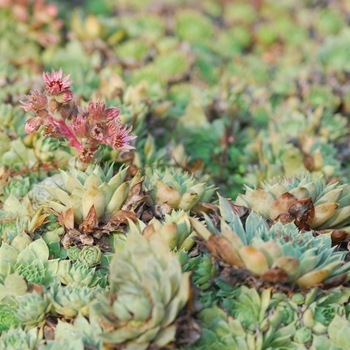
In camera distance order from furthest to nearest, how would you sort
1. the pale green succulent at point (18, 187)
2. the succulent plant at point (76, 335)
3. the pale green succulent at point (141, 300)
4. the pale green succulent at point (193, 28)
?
the pale green succulent at point (193, 28) < the pale green succulent at point (18, 187) < the succulent plant at point (76, 335) < the pale green succulent at point (141, 300)

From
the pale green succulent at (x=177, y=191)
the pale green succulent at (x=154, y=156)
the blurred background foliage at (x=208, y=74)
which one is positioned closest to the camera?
the pale green succulent at (x=177, y=191)

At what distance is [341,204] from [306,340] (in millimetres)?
642

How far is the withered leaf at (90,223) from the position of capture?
195 centimetres

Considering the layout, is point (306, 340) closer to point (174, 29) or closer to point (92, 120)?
point (92, 120)

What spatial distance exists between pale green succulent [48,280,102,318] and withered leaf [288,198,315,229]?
0.77m

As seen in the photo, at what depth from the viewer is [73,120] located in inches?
80.4

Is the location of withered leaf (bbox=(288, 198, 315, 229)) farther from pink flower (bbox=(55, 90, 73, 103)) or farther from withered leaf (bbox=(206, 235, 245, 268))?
pink flower (bbox=(55, 90, 73, 103))

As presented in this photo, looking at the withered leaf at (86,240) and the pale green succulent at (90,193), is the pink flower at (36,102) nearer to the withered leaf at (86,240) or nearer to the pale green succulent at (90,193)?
the pale green succulent at (90,193)

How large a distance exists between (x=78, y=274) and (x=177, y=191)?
0.50 m

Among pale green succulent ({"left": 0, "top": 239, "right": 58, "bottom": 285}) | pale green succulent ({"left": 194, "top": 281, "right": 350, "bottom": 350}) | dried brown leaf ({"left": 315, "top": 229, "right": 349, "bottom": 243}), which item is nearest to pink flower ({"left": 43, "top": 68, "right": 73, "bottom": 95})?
pale green succulent ({"left": 0, "top": 239, "right": 58, "bottom": 285})

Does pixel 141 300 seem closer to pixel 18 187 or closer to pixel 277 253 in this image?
pixel 277 253

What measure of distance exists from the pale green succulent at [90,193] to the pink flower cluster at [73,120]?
8 centimetres

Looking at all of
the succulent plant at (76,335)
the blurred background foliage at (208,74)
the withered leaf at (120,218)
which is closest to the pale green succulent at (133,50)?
the blurred background foliage at (208,74)

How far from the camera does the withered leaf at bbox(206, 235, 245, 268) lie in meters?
1.71
